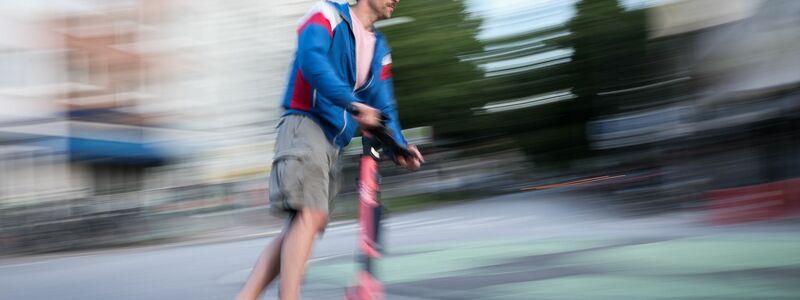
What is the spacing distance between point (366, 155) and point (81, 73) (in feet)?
107

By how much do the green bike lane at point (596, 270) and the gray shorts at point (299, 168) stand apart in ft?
1.53

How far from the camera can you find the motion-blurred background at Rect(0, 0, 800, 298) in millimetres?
20047

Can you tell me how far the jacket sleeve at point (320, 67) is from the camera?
359cm

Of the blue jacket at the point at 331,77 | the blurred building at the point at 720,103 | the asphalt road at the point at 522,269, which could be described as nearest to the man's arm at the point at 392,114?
the blue jacket at the point at 331,77

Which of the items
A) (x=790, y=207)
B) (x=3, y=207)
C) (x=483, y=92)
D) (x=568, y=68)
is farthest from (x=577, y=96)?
(x=790, y=207)

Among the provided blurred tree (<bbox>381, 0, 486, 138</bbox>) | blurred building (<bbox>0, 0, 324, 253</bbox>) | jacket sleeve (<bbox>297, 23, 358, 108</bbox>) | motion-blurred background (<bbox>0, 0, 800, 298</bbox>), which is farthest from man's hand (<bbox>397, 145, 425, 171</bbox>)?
blurred tree (<bbox>381, 0, 486, 138</bbox>)

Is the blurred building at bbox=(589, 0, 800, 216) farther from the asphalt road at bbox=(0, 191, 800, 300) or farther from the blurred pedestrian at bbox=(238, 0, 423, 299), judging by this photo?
the blurred pedestrian at bbox=(238, 0, 423, 299)

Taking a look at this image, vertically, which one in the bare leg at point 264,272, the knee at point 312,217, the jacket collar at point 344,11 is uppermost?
the jacket collar at point 344,11

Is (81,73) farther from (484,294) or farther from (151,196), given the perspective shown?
(484,294)

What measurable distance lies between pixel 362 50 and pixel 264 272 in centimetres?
92

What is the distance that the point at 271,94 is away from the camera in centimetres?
3719

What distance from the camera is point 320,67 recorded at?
3602mm

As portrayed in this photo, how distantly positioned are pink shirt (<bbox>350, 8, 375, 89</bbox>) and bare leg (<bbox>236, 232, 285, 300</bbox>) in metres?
0.69

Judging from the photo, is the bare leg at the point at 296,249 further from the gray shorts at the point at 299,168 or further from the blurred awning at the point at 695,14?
the blurred awning at the point at 695,14
